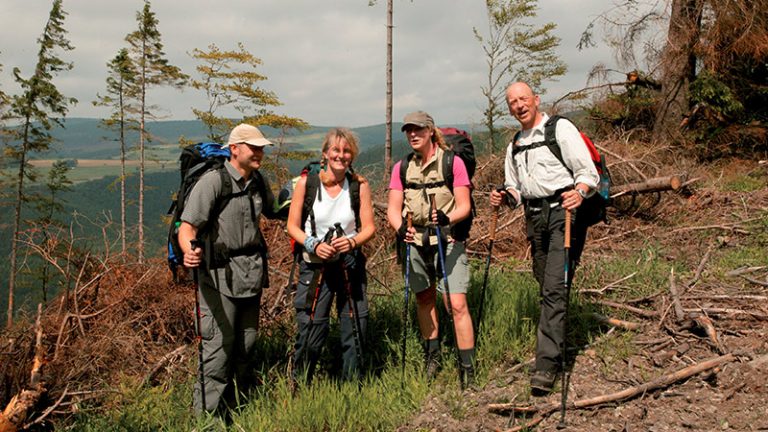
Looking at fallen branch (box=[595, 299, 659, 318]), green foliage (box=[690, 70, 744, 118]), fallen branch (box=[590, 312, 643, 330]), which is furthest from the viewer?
green foliage (box=[690, 70, 744, 118])

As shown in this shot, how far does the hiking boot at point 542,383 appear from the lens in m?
3.89

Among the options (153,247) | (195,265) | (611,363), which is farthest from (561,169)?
(153,247)

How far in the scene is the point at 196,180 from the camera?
155 inches

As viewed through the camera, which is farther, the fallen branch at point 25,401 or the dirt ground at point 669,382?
the fallen branch at point 25,401

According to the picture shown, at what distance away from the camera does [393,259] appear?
826 cm

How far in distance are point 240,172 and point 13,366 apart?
2.94m

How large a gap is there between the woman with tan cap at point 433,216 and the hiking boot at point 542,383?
57 cm

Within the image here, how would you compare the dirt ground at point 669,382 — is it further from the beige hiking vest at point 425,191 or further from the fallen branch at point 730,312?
the beige hiking vest at point 425,191

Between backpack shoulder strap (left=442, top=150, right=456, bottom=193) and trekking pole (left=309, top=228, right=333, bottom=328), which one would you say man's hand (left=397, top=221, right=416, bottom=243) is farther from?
trekking pole (left=309, top=228, right=333, bottom=328)

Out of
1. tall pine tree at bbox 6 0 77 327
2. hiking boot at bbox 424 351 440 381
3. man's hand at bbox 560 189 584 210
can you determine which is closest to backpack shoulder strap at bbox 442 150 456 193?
man's hand at bbox 560 189 584 210

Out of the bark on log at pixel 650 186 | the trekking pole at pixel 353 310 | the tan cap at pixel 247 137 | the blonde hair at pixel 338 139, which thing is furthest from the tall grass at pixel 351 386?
the bark on log at pixel 650 186

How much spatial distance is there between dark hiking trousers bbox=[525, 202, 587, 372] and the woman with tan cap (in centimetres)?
60

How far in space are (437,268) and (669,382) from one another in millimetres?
1971

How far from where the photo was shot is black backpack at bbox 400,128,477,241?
A: 4312 millimetres
